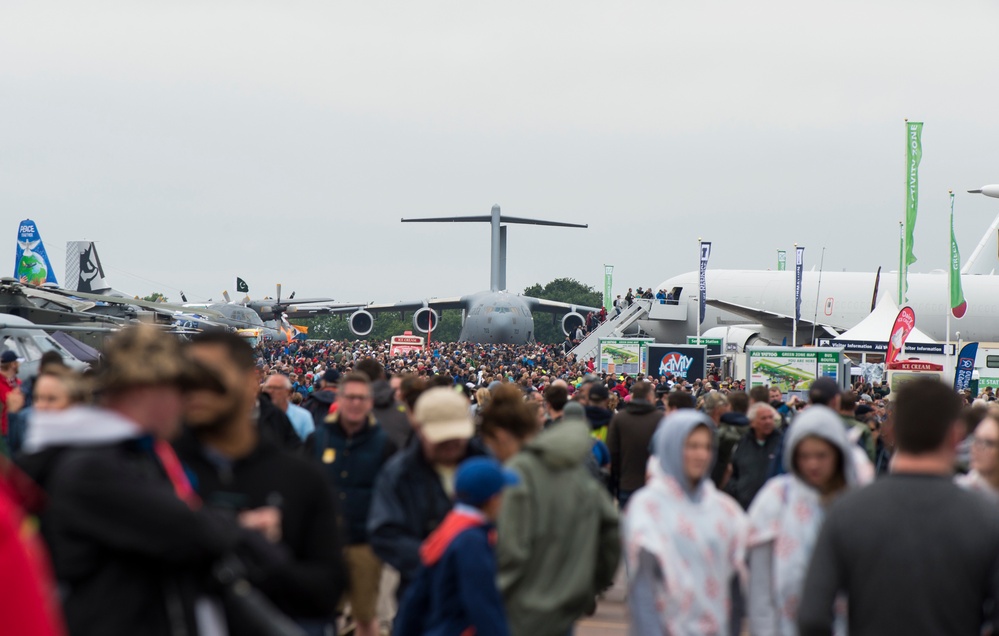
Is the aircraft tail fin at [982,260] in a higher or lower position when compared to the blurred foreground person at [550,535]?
higher

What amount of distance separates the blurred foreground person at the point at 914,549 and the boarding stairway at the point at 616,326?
140 ft

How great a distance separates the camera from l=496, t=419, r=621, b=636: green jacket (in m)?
4.72

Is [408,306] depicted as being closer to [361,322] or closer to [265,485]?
[361,322]

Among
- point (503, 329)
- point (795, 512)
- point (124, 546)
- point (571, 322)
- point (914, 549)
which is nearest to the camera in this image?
point (124, 546)

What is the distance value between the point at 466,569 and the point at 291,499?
95cm

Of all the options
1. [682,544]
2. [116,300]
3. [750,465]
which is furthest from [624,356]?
[682,544]

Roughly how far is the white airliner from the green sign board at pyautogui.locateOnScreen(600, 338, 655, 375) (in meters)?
17.3

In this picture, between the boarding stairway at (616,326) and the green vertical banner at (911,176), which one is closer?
the green vertical banner at (911,176)

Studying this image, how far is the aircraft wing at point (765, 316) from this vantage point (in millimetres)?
46000

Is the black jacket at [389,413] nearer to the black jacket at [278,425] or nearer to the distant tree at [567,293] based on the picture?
the black jacket at [278,425]

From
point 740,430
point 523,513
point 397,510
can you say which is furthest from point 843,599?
point 740,430

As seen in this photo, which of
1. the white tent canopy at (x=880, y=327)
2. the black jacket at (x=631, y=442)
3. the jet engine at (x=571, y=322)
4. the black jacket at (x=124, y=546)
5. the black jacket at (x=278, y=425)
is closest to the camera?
the black jacket at (x=124, y=546)

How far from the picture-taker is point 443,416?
5.06 m

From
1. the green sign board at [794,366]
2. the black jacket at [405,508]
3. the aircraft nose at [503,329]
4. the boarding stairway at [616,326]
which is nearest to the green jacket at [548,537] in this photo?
the black jacket at [405,508]
